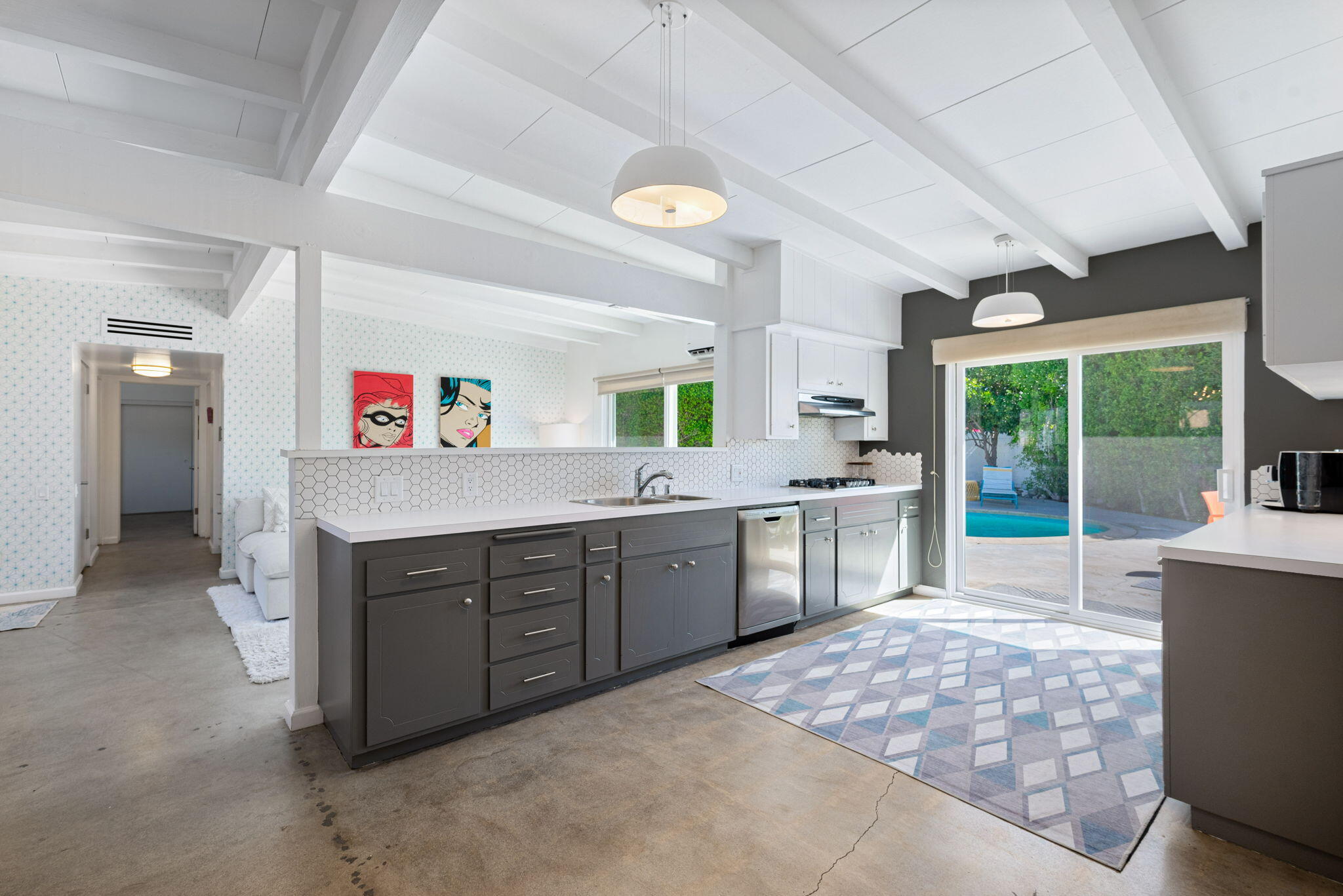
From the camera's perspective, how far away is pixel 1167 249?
396cm

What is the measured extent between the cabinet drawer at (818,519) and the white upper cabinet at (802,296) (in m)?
1.32

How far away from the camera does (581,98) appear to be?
2.36 metres

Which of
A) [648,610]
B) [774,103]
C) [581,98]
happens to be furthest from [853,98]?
[648,610]

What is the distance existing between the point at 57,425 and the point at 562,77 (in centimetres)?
540

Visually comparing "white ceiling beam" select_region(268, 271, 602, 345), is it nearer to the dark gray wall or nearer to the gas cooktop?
the gas cooktop

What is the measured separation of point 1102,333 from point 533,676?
422 cm

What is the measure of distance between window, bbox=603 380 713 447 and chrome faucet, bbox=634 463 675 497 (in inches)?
88.1

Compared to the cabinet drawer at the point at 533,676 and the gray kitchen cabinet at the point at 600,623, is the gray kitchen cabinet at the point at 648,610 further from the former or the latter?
the cabinet drawer at the point at 533,676

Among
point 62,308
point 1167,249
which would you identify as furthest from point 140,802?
point 1167,249

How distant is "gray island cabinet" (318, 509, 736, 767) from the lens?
2.36 m

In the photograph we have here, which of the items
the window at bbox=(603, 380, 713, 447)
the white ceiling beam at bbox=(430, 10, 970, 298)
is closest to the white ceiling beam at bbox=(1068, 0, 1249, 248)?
the white ceiling beam at bbox=(430, 10, 970, 298)

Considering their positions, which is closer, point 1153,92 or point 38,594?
point 1153,92

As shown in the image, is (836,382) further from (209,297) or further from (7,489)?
(7,489)

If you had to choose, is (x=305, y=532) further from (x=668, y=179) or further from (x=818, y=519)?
(x=818, y=519)
